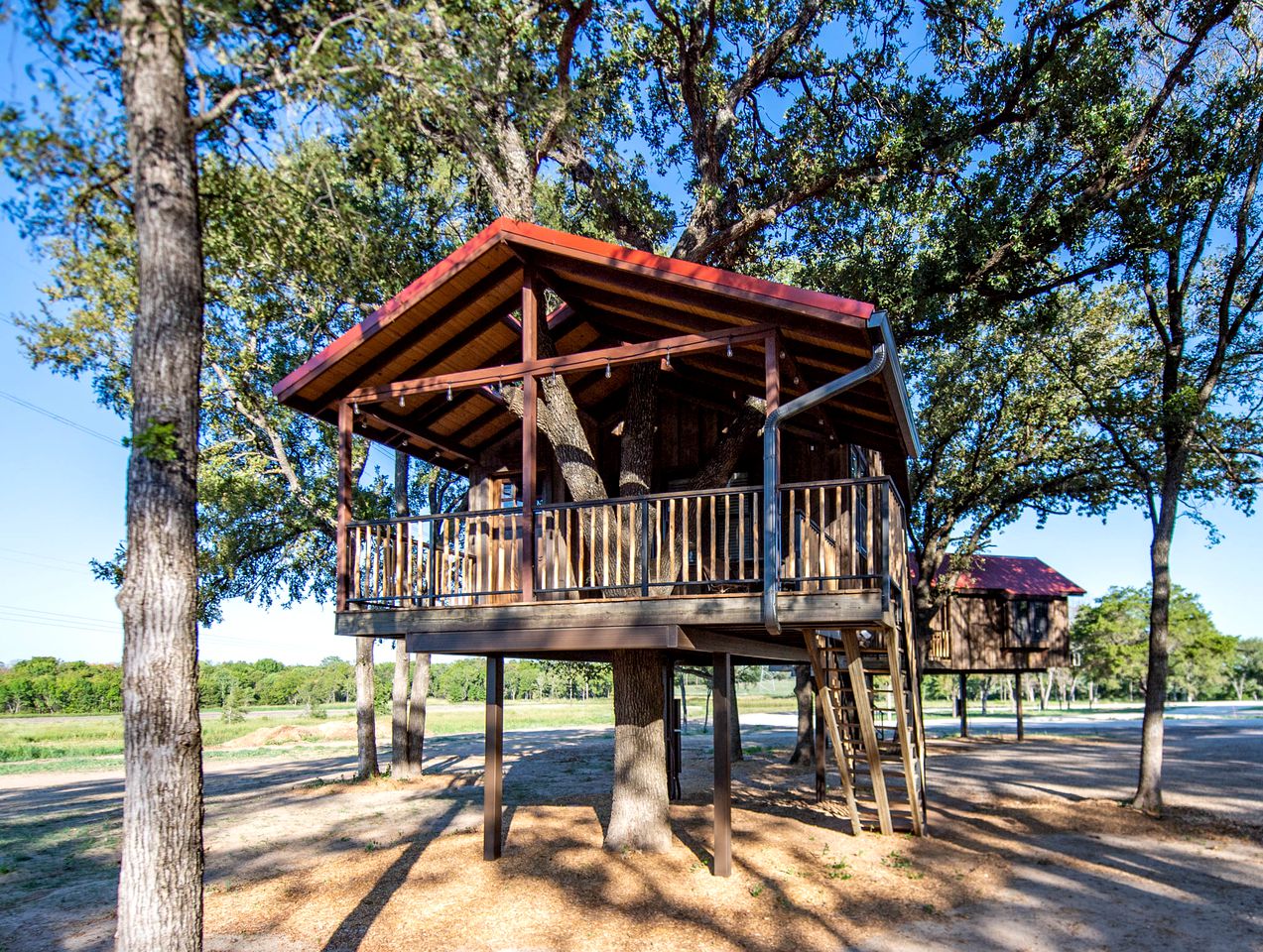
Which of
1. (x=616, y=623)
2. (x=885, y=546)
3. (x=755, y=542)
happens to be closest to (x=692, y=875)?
(x=616, y=623)

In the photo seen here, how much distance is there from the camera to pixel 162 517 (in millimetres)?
5082

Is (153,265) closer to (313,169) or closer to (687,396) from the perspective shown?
(313,169)

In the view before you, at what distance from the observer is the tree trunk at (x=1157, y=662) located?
1355 centimetres

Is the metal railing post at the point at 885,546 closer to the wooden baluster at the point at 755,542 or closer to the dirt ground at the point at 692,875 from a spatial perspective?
the wooden baluster at the point at 755,542

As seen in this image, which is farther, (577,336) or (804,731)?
(804,731)

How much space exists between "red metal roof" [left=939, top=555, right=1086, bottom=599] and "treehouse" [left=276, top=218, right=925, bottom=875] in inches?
525

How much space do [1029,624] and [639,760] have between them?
19.8 meters

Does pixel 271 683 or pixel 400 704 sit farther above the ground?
pixel 400 704

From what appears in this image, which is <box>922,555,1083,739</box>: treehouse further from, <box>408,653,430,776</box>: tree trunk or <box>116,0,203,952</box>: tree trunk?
<box>116,0,203,952</box>: tree trunk

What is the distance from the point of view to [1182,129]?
13617 mm

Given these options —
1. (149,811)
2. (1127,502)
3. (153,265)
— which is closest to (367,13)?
(153,265)

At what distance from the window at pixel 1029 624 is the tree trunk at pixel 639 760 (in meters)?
19.1

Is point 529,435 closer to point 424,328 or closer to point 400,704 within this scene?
point 424,328

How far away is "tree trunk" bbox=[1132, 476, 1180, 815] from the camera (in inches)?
534
